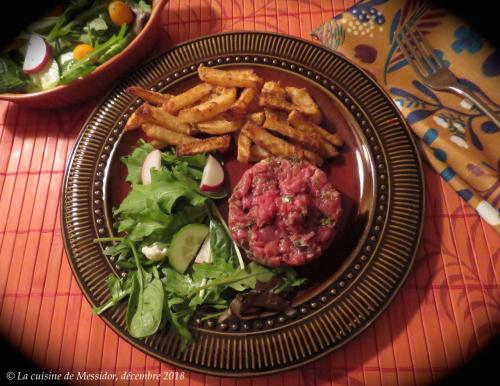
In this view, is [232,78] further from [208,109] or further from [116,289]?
[116,289]

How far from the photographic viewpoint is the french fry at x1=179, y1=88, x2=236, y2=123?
9.60ft

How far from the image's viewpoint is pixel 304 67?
3.30m

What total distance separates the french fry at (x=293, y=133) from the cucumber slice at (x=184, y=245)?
0.96m

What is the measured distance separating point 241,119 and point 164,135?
65 cm

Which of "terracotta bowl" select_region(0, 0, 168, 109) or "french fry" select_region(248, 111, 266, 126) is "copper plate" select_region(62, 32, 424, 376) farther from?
"french fry" select_region(248, 111, 266, 126)

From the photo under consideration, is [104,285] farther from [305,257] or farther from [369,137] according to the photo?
[369,137]

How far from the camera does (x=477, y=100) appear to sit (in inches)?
110

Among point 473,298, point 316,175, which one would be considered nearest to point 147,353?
point 316,175

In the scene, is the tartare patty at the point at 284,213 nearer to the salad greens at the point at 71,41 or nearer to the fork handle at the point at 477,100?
the fork handle at the point at 477,100

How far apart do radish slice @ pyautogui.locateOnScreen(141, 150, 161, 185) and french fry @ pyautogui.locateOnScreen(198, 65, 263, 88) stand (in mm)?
746

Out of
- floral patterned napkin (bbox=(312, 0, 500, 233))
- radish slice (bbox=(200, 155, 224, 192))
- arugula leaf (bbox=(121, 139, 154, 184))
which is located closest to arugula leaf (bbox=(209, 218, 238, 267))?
radish slice (bbox=(200, 155, 224, 192))

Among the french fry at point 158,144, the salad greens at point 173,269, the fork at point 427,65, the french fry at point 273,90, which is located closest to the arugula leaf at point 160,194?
the salad greens at point 173,269

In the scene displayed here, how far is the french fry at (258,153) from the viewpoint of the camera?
9.80ft

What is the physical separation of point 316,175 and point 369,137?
2.15 ft
